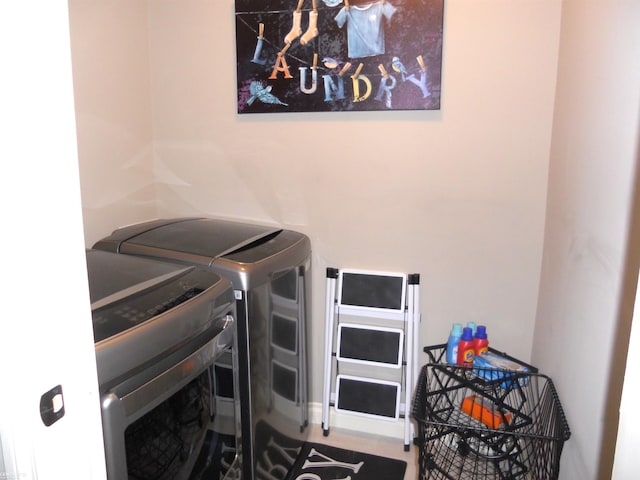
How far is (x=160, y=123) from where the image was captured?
2.20m

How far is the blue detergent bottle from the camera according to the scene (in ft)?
6.33

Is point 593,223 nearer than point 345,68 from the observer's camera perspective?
Yes

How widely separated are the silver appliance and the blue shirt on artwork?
114cm

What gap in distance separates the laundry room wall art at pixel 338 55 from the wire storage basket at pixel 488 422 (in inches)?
42.8

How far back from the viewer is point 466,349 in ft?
6.17

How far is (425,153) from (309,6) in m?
0.78

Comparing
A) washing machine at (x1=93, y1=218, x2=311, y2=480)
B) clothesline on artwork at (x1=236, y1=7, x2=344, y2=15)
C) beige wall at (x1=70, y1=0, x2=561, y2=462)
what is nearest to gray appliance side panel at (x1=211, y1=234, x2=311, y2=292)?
washing machine at (x1=93, y1=218, x2=311, y2=480)

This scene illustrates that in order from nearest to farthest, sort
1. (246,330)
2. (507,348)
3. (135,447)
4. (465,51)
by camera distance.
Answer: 1. (135,447)
2. (246,330)
3. (465,51)
4. (507,348)

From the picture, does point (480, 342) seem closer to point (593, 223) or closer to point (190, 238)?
point (593, 223)

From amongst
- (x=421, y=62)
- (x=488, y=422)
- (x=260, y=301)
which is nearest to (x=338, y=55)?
(x=421, y=62)

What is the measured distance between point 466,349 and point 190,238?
46.4 inches

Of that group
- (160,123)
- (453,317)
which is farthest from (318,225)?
(160,123)

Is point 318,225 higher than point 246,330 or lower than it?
higher

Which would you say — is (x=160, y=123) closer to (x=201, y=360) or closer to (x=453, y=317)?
(x=201, y=360)
